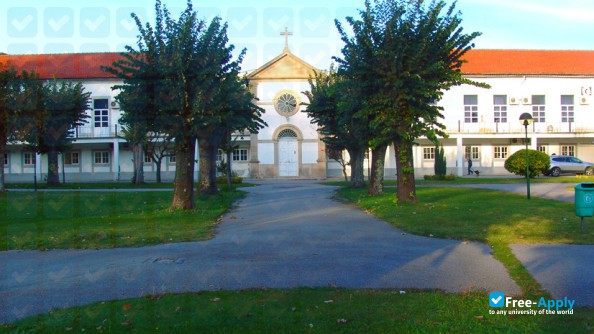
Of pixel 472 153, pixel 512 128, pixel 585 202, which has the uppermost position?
pixel 512 128

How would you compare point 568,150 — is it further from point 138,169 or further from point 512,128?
point 138,169

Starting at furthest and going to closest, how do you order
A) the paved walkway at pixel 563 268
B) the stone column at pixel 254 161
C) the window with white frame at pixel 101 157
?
the window with white frame at pixel 101 157, the stone column at pixel 254 161, the paved walkway at pixel 563 268

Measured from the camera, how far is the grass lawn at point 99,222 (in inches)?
460

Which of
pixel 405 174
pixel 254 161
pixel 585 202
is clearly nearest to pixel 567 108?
pixel 254 161

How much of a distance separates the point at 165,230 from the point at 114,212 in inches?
215

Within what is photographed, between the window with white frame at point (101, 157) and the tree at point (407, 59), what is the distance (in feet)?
124

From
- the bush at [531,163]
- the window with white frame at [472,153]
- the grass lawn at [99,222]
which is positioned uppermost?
the window with white frame at [472,153]

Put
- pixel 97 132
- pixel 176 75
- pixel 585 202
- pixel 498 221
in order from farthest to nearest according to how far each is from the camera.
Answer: pixel 97 132 < pixel 176 75 < pixel 498 221 < pixel 585 202

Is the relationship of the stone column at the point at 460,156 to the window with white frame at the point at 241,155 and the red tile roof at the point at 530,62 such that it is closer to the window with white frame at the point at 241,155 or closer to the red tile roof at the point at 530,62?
the red tile roof at the point at 530,62

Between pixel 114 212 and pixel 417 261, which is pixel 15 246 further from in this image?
pixel 417 261

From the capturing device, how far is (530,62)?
169ft

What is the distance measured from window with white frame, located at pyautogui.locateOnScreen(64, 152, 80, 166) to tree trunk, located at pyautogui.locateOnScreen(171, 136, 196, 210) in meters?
36.4

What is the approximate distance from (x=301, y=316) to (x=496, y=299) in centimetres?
229

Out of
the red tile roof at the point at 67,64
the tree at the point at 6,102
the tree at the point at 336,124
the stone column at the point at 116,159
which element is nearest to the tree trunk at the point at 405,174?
the tree at the point at 336,124
